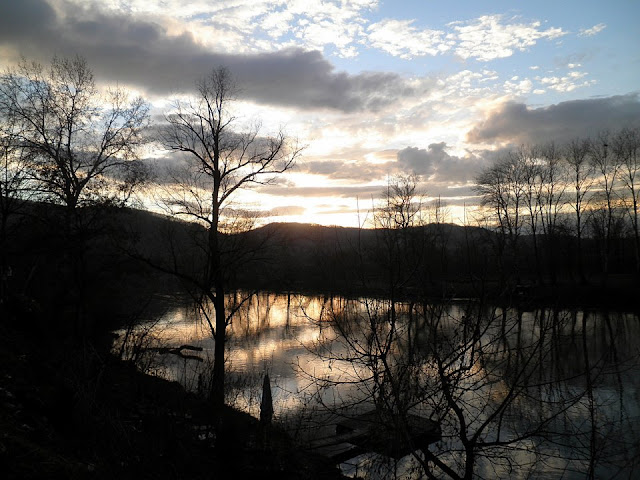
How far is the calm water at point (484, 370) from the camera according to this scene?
4.84 m

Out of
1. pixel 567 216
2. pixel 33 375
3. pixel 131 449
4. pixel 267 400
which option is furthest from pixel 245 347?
pixel 567 216

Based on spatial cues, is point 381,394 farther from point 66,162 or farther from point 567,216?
point 567,216

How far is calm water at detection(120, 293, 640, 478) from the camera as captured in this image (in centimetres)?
484

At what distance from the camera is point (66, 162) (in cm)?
1664

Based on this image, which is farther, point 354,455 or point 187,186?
point 187,186

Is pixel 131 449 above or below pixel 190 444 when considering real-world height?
above

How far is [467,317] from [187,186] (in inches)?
468

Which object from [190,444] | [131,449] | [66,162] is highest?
[66,162]

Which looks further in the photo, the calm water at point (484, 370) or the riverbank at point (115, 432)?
the riverbank at point (115, 432)

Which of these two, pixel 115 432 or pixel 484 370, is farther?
pixel 115 432

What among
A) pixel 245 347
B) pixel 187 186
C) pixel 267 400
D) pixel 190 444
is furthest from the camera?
pixel 245 347

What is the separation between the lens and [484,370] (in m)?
4.97

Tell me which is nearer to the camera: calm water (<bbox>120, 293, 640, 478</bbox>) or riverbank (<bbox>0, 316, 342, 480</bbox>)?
calm water (<bbox>120, 293, 640, 478</bbox>)

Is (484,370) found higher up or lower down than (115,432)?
higher up
